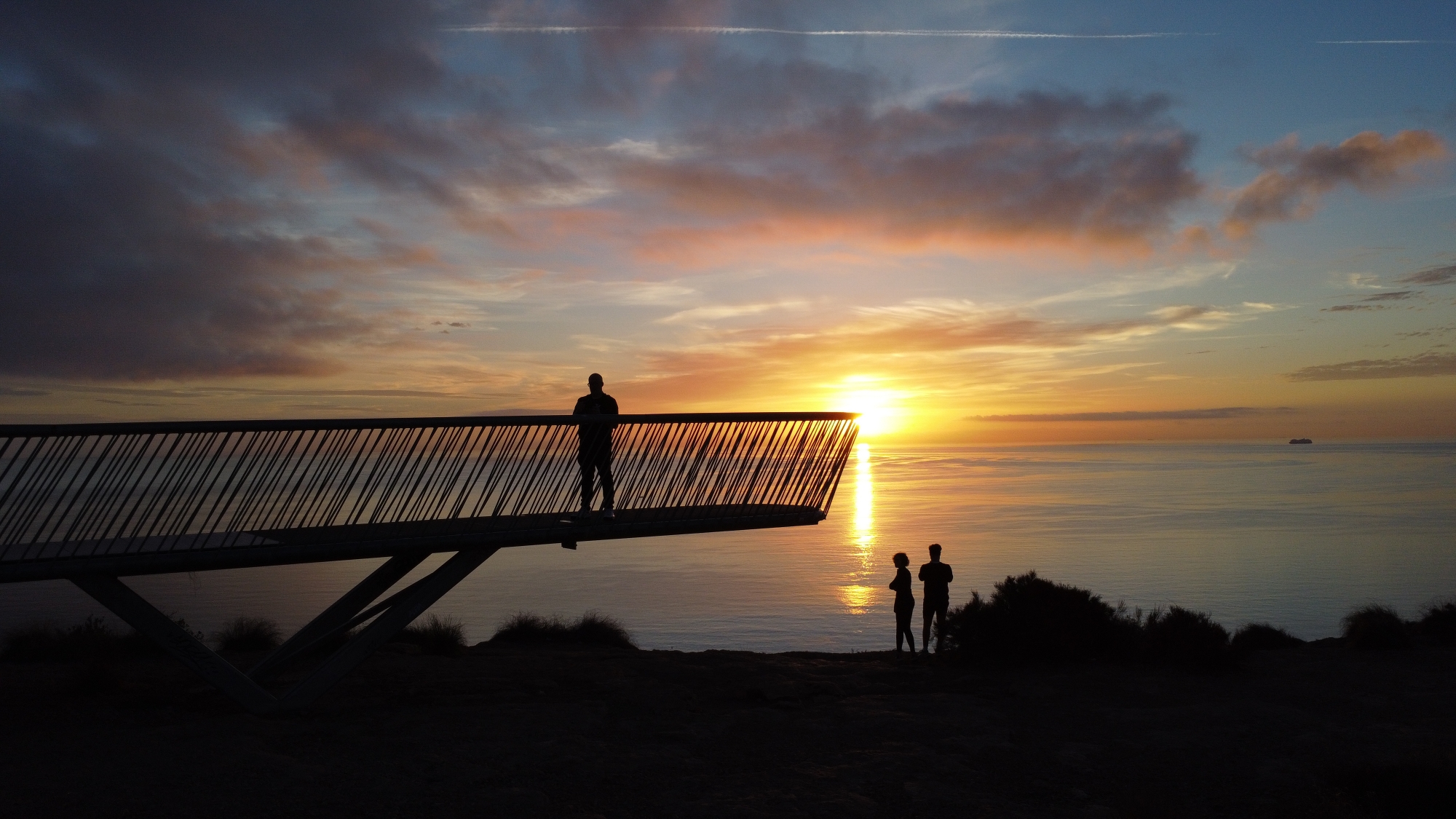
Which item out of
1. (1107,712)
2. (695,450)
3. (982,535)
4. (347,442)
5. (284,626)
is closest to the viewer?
(347,442)

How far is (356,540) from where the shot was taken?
27.5 feet

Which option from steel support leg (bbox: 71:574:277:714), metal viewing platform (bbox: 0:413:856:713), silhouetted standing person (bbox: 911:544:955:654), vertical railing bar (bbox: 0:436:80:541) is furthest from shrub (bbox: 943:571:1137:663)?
vertical railing bar (bbox: 0:436:80:541)

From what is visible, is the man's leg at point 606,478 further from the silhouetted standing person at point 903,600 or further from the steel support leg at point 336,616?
the silhouetted standing person at point 903,600

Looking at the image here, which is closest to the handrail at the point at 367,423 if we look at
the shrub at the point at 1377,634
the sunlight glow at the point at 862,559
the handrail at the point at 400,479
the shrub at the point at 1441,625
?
the handrail at the point at 400,479

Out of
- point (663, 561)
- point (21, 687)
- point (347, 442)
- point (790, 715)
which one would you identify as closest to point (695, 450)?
point (790, 715)

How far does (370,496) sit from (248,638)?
6.81 metres

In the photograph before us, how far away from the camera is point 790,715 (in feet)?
29.8

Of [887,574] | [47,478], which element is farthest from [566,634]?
[887,574]

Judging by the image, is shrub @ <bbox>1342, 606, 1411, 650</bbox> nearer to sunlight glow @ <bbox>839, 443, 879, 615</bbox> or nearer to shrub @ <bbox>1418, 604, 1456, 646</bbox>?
shrub @ <bbox>1418, 604, 1456, 646</bbox>

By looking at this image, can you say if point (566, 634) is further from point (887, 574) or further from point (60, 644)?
point (887, 574)

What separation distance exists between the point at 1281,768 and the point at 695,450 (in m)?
6.25

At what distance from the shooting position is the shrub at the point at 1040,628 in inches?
448

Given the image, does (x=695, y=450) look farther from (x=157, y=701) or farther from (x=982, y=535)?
(x=982, y=535)

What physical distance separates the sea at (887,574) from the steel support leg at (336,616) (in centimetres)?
1163
